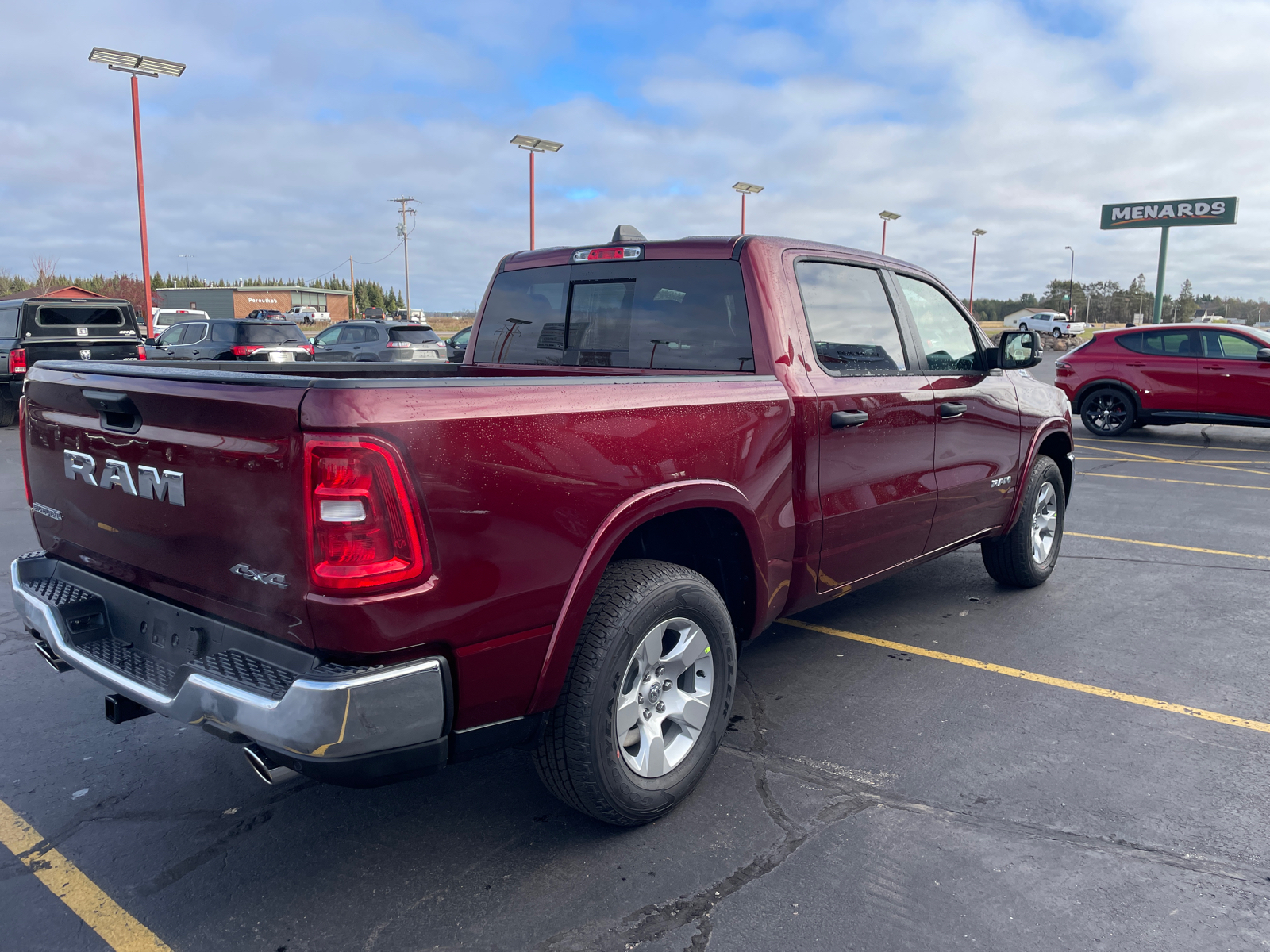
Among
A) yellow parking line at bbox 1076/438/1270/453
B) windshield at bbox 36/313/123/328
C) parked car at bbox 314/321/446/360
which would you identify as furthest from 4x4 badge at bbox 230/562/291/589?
parked car at bbox 314/321/446/360

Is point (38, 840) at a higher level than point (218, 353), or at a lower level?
lower

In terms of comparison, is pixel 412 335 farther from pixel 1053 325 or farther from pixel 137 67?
pixel 1053 325

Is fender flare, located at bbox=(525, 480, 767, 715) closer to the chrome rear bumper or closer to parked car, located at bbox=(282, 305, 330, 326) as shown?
the chrome rear bumper

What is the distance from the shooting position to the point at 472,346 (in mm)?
4445

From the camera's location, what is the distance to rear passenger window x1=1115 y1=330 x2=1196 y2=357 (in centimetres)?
1273

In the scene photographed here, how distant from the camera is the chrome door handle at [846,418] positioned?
3463 mm

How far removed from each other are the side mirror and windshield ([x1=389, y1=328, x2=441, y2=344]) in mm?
18433

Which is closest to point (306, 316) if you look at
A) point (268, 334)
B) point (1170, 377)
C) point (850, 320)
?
Answer: point (268, 334)

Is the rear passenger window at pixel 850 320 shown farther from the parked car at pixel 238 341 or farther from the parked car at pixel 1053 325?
the parked car at pixel 1053 325

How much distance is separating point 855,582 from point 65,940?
3.02m

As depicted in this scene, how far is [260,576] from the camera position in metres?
2.19

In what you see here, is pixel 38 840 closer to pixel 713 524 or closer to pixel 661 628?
pixel 661 628

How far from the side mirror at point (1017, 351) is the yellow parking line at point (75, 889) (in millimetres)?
4297

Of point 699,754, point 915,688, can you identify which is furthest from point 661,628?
point 915,688
